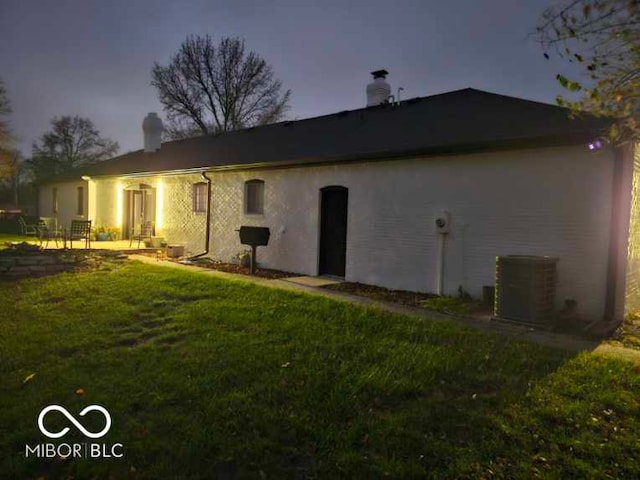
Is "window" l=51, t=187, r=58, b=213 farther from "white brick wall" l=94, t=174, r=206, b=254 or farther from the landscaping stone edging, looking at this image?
the landscaping stone edging

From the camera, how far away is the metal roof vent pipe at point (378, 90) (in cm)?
1363

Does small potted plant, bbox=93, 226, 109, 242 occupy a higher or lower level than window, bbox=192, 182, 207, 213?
lower

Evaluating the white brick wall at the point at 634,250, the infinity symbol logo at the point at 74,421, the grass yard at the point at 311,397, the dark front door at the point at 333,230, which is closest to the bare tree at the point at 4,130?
the dark front door at the point at 333,230

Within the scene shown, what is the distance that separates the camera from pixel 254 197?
1219 centimetres

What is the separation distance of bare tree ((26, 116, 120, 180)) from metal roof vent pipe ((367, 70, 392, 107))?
127ft

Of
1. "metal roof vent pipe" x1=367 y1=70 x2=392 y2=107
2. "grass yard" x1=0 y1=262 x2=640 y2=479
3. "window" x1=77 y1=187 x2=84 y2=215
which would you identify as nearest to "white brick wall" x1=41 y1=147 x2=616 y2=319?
"grass yard" x1=0 y1=262 x2=640 y2=479

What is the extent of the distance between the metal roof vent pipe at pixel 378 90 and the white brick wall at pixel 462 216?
15.1 feet

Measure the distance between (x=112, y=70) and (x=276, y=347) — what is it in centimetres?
1961

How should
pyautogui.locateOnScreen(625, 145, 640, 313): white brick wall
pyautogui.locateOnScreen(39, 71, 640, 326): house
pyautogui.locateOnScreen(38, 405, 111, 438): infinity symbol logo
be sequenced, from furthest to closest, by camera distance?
pyautogui.locateOnScreen(625, 145, 640, 313): white brick wall
pyautogui.locateOnScreen(39, 71, 640, 326): house
pyautogui.locateOnScreen(38, 405, 111, 438): infinity symbol logo

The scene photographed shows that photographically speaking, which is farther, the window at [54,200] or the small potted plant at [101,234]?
the window at [54,200]

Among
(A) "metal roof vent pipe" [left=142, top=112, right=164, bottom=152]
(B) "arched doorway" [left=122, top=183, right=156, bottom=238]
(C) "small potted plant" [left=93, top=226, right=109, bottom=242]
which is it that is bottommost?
(C) "small potted plant" [left=93, top=226, right=109, bottom=242]

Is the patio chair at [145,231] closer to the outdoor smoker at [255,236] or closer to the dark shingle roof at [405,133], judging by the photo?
the dark shingle roof at [405,133]

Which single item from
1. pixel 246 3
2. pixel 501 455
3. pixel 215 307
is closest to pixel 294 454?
pixel 501 455

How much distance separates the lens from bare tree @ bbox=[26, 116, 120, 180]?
43062 millimetres
